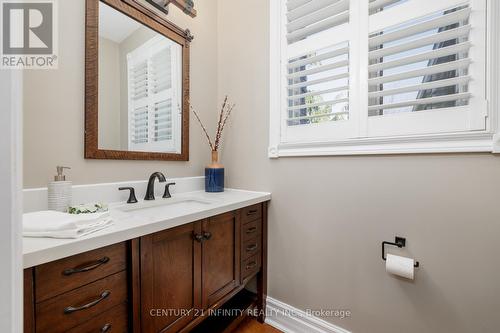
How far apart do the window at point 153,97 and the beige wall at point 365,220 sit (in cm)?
44

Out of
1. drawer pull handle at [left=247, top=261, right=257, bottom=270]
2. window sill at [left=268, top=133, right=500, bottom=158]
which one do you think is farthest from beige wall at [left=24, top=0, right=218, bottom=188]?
window sill at [left=268, top=133, right=500, bottom=158]

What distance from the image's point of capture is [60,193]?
39.4 inches

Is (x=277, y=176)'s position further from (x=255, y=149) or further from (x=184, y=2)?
(x=184, y=2)

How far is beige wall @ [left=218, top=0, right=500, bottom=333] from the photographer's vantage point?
3.30 feet

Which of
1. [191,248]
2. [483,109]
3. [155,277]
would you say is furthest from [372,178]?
[155,277]

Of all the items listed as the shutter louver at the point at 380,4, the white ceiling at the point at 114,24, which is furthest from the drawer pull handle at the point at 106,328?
the shutter louver at the point at 380,4

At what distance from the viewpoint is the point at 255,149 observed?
5.44ft

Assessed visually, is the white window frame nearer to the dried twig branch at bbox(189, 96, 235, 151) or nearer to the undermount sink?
the dried twig branch at bbox(189, 96, 235, 151)

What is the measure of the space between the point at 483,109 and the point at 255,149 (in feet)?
3.83

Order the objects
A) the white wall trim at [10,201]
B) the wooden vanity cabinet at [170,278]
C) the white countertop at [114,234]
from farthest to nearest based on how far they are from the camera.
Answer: the wooden vanity cabinet at [170,278] → the white countertop at [114,234] → the white wall trim at [10,201]

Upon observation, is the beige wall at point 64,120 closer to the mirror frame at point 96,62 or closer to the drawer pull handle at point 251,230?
the mirror frame at point 96,62

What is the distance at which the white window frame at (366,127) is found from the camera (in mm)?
958

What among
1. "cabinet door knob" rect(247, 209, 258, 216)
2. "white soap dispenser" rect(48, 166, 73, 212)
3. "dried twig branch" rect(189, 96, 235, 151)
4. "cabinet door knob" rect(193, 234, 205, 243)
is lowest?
"cabinet door knob" rect(193, 234, 205, 243)

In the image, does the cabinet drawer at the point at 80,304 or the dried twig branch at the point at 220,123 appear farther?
the dried twig branch at the point at 220,123
